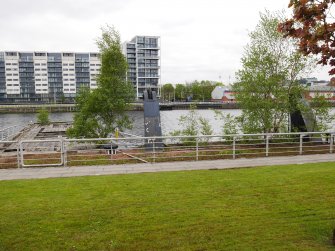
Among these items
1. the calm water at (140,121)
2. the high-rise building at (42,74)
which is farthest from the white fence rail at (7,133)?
the high-rise building at (42,74)

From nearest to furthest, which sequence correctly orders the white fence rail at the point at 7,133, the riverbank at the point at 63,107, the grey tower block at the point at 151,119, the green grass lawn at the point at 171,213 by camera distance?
1. the green grass lawn at the point at 171,213
2. the grey tower block at the point at 151,119
3. the white fence rail at the point at 7,133
4. the riverbank at the point at 63,107

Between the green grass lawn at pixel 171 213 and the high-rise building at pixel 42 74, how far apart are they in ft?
406

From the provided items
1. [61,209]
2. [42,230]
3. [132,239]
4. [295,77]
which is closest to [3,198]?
[61,209]

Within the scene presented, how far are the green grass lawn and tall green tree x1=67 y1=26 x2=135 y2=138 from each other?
41.8 feet

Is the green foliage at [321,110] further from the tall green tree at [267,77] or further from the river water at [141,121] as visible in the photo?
the river water at [141,121]

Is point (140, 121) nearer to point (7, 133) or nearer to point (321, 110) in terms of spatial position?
point (7, 133)

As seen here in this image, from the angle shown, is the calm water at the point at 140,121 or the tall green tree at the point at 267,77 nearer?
the tall green tree at the point at 267,77

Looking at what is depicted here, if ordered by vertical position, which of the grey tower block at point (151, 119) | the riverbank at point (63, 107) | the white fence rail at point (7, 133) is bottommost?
the white fence rail at point (7, 133)

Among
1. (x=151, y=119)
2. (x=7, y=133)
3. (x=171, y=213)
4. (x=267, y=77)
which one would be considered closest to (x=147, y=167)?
(x=171, y=213)

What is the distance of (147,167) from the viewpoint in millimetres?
11680

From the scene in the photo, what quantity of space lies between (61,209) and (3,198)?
177cm

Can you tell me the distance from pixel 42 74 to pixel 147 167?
133 metres

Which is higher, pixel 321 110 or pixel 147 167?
pixel 321 110

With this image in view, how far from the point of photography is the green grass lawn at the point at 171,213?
517 cm
